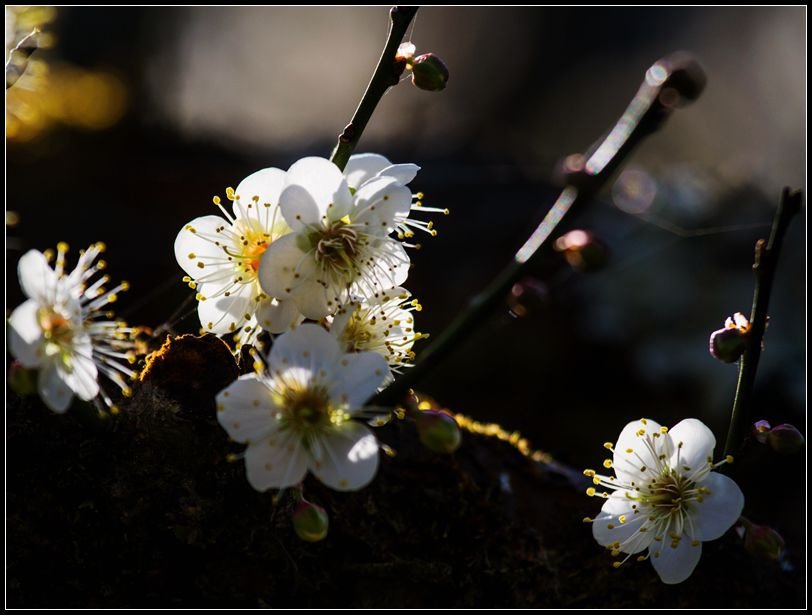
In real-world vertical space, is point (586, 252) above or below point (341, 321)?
above

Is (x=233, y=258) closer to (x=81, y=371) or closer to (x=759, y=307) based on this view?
(x=81, y=371)

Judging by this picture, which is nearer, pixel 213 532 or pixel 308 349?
pixel 308 349

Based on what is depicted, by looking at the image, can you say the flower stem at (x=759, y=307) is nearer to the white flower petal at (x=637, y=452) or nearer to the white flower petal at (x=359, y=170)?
the white flower petal at (x=637, y=452)

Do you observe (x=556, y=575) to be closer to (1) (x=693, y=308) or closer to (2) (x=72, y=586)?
(2) (x=72, y=586)

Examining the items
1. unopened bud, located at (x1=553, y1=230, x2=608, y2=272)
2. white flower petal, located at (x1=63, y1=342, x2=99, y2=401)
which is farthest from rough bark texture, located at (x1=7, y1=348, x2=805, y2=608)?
unopened bud, located at (x1=553, y1=230, x2=608, y2=272)

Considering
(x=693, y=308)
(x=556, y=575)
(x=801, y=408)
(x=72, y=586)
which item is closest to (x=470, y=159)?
(x=693, y=308)

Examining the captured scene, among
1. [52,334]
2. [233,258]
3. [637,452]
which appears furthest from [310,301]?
[637,452]
